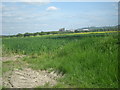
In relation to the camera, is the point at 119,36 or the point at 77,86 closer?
the point at 77,86

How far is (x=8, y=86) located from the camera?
17.1 feet

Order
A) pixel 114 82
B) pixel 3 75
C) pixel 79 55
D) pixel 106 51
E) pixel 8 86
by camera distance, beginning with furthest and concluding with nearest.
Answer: pixel 79 55, pixel 106 51, pixel 3 75, pixel 8 86, pixel 114 82

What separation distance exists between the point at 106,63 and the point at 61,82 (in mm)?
1655

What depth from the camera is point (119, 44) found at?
688 centimetres

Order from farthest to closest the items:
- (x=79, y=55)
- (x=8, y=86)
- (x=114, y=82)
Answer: (x=79, y=55)
(x=8, y=86)
(x=114, y=82)

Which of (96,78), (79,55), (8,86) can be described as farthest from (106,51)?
(8,86)

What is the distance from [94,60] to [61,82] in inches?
60.7

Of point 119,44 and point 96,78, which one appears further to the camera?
point 119,44

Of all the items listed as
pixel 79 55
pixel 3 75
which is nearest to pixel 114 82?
pixel 79 55

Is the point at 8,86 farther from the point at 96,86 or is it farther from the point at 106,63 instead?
the point at 106,63

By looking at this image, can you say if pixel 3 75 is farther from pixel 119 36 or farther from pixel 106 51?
pixel 119 36

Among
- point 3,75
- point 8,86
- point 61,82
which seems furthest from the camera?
point 3,75

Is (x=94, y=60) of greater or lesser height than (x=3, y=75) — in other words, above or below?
above

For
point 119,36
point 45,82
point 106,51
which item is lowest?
point 45,82
